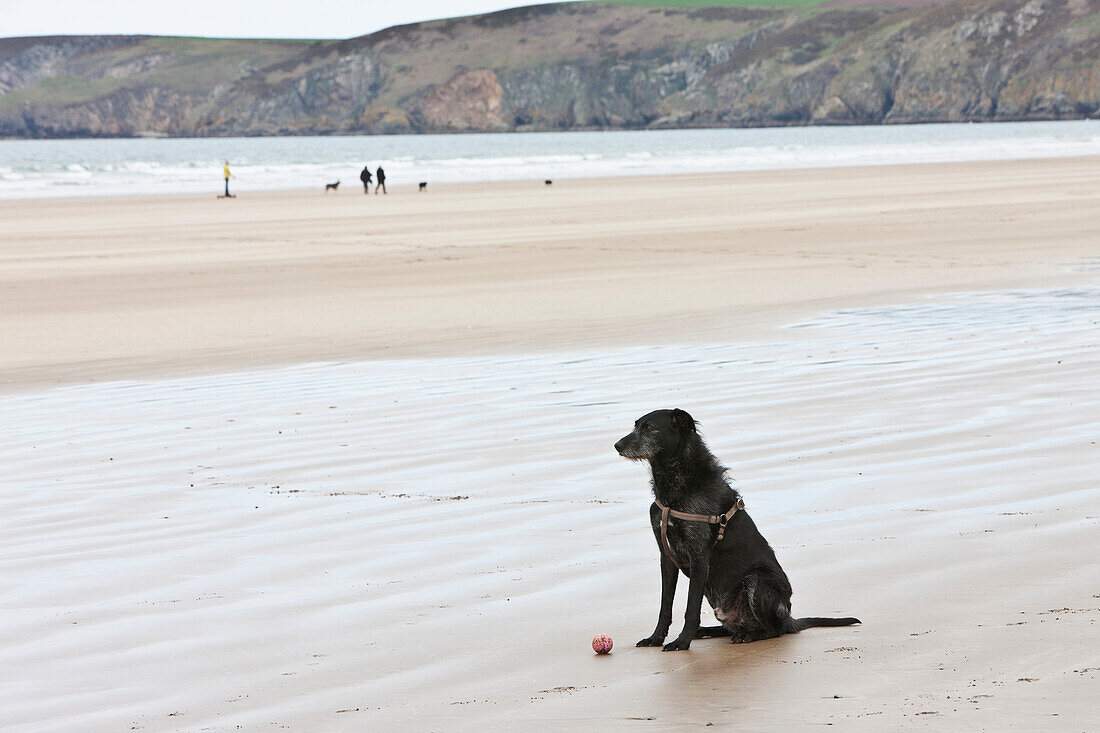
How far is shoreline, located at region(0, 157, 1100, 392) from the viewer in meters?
13.7

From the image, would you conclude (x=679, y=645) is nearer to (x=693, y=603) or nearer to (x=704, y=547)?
(x=693, y=603)

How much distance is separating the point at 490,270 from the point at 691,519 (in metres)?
15.9

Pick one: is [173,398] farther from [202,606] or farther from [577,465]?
[202,606]

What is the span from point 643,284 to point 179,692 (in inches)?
548

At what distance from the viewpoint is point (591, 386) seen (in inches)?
403

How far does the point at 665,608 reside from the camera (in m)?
4.50

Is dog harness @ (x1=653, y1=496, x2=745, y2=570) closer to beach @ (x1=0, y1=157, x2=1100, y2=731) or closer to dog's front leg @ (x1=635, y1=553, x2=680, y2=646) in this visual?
dog's front leg @ (x1=635, y1=553, x2=680, y2=646)

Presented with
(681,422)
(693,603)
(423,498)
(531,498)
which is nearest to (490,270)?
(423,498)

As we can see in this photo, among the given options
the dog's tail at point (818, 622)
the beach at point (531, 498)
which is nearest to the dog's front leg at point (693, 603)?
the beach at point (531, 498)

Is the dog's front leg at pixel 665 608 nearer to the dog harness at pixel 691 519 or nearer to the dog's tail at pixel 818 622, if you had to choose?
the dog harness at pixel 691 519

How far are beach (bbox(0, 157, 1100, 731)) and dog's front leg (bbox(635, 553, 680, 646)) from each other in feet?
0.25

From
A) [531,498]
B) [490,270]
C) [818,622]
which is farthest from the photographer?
[490,270]

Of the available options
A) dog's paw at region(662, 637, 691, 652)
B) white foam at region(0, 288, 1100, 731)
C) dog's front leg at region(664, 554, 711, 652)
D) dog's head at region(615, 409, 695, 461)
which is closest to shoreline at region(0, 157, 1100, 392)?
white foam at region(0, 288, 1100, 731)

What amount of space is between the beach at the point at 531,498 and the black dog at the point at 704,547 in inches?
3.8
